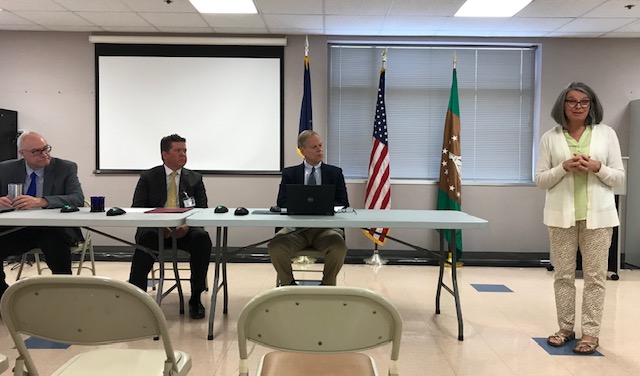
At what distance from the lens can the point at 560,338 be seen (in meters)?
2.85

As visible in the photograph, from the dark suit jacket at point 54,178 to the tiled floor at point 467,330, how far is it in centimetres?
93

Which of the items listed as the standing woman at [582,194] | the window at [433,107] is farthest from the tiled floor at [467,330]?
the window at [433,107]

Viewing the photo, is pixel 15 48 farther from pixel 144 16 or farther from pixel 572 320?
pixel 572 320

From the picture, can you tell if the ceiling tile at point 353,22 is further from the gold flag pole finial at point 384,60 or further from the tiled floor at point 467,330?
the tiled floor at point 467,330

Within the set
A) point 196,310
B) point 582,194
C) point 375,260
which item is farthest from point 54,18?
point 582,194

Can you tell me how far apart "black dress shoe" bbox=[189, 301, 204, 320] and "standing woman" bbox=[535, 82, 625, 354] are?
221 centimetres

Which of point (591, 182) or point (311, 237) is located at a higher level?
point (591, 182)

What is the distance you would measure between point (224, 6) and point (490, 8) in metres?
2.54

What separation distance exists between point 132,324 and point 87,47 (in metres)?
5.25

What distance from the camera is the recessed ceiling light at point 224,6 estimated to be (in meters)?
4.59

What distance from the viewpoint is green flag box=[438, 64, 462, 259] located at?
17.9 feet

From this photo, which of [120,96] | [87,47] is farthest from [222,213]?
Answer: [87,47]

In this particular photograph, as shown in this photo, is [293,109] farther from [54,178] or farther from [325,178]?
[54,178]

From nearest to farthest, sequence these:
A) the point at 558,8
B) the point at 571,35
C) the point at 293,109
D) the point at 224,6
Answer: the point at 558,8 → the point at 224,6 → the point at 571,35 → the point at 293,109
